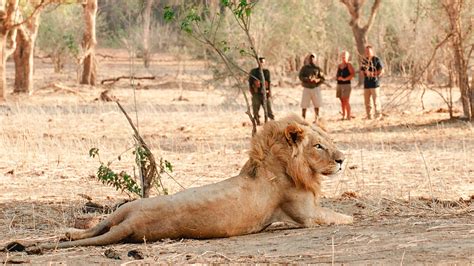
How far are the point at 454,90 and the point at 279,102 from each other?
668 centimetres

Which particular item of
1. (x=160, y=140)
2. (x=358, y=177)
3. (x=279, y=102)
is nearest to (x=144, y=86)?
(x=279, y=102)

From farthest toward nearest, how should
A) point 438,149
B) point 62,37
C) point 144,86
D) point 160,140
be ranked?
point 62,37 < point 144,86 < point 160,140 < point 438,149

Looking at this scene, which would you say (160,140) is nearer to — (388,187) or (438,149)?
(438,149)

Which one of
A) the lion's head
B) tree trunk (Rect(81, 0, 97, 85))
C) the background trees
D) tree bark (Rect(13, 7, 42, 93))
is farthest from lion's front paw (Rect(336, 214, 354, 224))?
tree trunk (Rect(81, 0, 97, 85))

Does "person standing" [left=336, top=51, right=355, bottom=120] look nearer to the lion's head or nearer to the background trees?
the background trees

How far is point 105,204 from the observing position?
9.50 meters

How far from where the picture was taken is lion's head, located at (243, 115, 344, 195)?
24.4 ft

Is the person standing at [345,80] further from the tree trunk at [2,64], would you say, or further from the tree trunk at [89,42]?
the tree trunk at [89,42]

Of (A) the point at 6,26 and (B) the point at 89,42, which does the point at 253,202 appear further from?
(B) the point at 89,42

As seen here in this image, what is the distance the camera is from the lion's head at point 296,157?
7426 mm

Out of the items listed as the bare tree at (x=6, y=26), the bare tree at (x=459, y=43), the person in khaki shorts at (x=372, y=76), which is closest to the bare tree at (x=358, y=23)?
the person in khaki shorts at (x=372, y=76)

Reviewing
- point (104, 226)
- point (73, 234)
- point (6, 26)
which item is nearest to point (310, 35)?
point (6, 26)

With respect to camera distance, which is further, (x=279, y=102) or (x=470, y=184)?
(x=279, y=102)

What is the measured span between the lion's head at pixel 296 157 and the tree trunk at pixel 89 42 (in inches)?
1027
